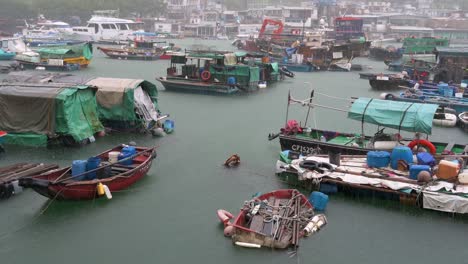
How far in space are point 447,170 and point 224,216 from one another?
729 cm

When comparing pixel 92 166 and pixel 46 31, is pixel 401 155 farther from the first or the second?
pixel 46 31

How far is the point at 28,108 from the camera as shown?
66.6 ft

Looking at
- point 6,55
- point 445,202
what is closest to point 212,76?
point 445,202

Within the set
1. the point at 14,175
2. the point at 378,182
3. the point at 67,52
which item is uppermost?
the point at 67,52

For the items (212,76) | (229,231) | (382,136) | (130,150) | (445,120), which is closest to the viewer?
(229,231)

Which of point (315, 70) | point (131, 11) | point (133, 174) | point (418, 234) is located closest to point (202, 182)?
point (133, 174)

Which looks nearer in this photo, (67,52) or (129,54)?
(67,52)

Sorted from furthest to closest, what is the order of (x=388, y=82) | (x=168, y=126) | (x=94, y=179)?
(x=388, y=82), (x=168, y=126), (x=94, y=179)

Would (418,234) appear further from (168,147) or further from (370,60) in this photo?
(370,60)

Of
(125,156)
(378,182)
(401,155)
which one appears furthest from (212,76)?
(378,182)

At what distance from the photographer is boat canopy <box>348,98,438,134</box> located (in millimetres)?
18125

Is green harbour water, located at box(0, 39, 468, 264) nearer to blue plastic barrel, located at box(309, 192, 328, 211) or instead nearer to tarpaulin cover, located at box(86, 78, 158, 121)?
blue plastic barrel, located at box(309, 192, 328, 211)

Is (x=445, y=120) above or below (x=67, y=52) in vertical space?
below

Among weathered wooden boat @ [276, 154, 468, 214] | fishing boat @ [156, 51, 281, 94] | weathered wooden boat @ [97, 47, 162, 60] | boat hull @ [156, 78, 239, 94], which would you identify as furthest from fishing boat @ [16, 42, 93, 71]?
weathered wooden boat @ [276, 154, 468, 214]
